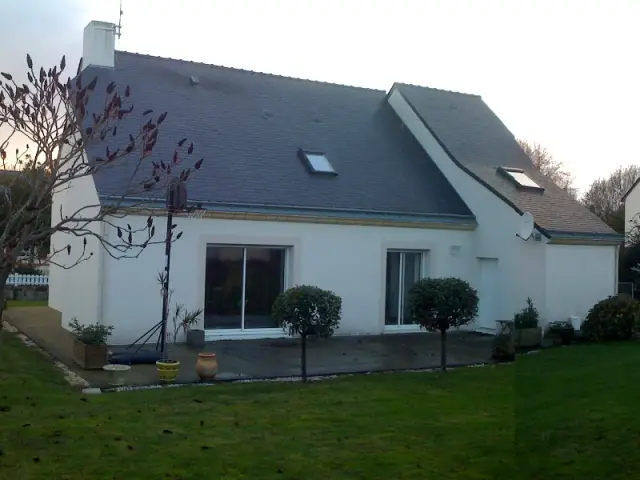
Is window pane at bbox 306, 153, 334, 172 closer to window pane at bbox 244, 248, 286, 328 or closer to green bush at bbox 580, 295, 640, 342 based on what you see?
window pane at bbox 244, 248, 286, 328

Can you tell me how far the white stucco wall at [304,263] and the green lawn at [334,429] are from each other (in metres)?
3.46

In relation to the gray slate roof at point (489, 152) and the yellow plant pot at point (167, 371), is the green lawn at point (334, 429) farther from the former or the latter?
the gray slate roof at point (489, 152)

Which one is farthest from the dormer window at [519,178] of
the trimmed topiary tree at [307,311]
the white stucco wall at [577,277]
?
the trimmed topiary tree at [307,311]

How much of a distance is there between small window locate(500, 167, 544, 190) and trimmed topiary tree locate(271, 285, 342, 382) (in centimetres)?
1033

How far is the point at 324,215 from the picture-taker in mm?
17641

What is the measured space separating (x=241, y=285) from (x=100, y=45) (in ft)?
24.7

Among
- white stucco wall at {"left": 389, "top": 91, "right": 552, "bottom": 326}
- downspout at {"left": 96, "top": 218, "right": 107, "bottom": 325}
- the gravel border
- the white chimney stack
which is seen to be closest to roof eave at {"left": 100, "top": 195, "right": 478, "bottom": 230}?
white stucco wall at {"left": 389, "top": 91, "right": 552, "bottom": 326}

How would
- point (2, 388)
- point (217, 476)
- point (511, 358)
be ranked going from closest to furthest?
point (217, 476), point (2, 388), point (511, 358)

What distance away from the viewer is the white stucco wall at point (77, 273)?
52.5 feet

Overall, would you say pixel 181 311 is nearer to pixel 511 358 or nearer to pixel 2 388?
pixel 2 388

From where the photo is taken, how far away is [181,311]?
16141 millimetres

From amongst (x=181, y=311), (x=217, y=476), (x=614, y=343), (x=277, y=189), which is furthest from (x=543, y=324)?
(x=217, y=476)

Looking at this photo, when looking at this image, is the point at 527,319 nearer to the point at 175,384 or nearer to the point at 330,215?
the point at 330,215

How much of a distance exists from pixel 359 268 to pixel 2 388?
30.9 ft
